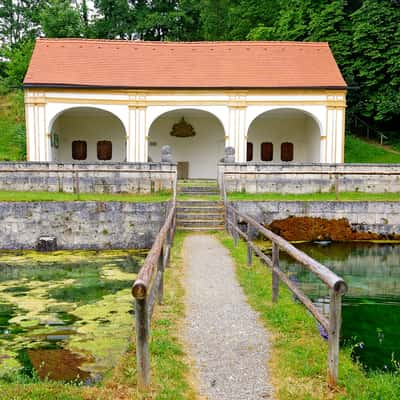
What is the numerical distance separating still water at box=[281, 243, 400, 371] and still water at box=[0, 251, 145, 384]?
308 cm

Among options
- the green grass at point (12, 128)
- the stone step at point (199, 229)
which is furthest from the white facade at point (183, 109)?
the stone step at point (199, 229)

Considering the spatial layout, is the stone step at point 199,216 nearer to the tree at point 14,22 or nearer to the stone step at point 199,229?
the stone step at point 199,229

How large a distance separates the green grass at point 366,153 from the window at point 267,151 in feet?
15.0

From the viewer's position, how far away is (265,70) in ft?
75.4

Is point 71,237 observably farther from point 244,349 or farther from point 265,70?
point 265,70

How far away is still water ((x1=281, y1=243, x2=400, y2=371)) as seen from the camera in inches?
242

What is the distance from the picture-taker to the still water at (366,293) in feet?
20.2

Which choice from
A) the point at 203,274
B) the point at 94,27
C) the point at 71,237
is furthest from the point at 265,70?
the point at 94,27

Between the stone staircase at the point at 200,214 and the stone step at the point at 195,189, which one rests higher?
the stone step at the point at 195,189

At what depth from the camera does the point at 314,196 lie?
1545 cm

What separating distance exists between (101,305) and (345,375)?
16.3ft

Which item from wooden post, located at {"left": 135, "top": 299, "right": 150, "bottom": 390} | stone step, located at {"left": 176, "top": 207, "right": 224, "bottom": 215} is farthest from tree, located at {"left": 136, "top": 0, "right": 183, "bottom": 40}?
wooden post, located at {"left": 135, "top": 299, "right": 150, "bottom": 390}

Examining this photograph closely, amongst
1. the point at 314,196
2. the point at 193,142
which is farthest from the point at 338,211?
the point at 193,142

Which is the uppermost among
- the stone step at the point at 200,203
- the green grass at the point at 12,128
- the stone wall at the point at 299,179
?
the green grass at the point at 12,128
